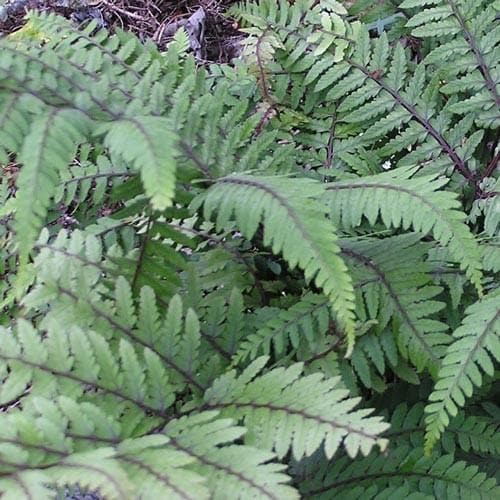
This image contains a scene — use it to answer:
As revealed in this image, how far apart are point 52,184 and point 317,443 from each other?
544 mm

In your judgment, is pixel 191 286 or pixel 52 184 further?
pixel 191 286

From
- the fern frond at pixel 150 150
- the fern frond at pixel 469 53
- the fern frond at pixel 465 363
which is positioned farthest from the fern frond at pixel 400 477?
the fern frond at pixel 469 53

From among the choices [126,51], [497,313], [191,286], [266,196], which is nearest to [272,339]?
[191,286]

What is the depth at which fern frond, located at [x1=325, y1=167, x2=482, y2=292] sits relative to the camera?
4.09 ft

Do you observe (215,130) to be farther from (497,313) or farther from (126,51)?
(497,313)

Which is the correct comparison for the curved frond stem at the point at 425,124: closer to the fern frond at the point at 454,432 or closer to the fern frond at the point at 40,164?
the fern frond at the point at 454,432

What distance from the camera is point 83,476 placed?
0.93 m

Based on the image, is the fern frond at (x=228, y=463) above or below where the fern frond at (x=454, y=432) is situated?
above

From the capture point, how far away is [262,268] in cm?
162

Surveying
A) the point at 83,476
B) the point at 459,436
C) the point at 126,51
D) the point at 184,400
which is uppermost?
the point at 126,51

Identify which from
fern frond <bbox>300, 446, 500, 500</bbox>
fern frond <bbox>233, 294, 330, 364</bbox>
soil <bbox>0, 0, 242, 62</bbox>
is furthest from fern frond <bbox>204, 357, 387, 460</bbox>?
soil <bbox>0, 0, 242, 62</bbox>

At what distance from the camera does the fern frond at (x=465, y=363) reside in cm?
122

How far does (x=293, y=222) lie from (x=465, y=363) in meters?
0.39

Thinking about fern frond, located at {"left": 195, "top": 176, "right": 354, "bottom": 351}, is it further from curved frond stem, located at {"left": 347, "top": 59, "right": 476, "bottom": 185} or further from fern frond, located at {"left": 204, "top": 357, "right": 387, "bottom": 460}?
curved frond stem, located at {"left": 347, "top": 59, "right": 476, "bottom": 185}
